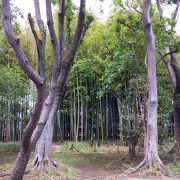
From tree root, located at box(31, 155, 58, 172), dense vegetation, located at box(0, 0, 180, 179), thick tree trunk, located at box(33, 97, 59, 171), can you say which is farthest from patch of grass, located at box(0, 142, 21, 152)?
tree root, located at box(31, 155, 58, 172)

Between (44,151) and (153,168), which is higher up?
(44,151)

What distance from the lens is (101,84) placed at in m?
9.52

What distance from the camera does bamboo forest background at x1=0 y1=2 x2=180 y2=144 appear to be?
7.43m

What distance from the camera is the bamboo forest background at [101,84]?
7426 mm

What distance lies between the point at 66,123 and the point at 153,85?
7.34m

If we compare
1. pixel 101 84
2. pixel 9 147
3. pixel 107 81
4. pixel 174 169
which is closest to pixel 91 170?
pixel 174 169

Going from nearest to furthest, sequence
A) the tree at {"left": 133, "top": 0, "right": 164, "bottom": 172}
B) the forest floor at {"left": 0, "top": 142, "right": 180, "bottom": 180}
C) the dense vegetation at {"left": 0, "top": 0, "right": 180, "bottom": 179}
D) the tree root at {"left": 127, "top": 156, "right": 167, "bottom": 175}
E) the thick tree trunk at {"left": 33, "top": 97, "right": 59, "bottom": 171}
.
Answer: the forest floor at {"left": 0, "top": 142, "right": 180, "bottom": 180}
the tree root at {"left": 127, "top": 156, "right": 167, "bottom": 175}
the thick tree trunk at {"left": 33, "top": 97, "right": 59, "bottom": 171}
the tree at {"left": 133, "top": 0, "right": 164, "bottom": 172}
the dense vegetation at {"left": 0, "top": 0, "right": 180, "bottom": 179}

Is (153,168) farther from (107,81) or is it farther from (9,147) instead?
(9,147)

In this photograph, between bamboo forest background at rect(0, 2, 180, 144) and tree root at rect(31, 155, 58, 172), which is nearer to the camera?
tree root at rect(31, 155, 58, 172)

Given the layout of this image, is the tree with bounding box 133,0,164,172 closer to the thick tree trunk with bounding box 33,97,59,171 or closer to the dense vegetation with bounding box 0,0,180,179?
the dense vegetation with bounding box 0,0,180,179

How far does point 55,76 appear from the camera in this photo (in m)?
4.36

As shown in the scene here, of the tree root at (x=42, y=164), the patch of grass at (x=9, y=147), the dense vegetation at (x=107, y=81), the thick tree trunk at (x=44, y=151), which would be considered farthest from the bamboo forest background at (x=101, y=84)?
the tree root at (x=42, y=164)

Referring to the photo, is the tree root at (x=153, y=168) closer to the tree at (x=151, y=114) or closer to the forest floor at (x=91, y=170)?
the tree at (x=151, y=114)

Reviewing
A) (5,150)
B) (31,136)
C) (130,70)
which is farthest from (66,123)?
(31,136)
